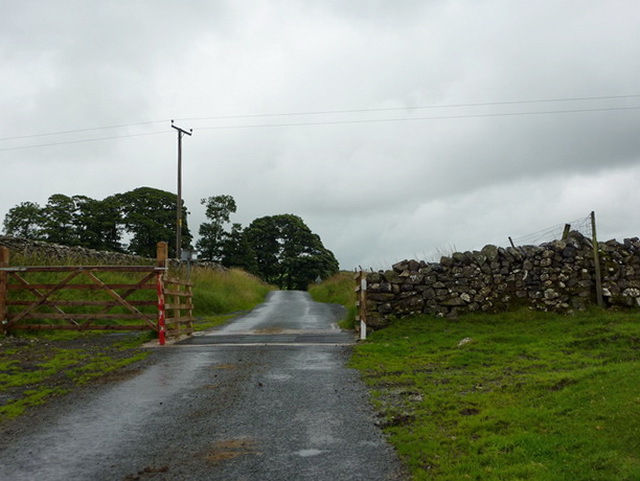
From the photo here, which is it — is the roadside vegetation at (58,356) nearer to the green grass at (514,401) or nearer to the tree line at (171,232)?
the green grass at (514,401)

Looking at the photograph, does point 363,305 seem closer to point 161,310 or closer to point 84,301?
point 161,310

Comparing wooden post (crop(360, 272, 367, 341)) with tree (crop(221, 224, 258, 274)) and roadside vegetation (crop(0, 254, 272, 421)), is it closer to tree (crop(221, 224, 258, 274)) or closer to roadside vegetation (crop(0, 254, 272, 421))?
roadside vegetation (crop(0, 254, 272, 421))

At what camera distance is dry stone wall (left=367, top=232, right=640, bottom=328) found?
1452 cm

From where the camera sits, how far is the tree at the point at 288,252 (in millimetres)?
63719

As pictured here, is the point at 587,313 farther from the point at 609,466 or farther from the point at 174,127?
the point at 174,127

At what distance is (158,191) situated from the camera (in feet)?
184

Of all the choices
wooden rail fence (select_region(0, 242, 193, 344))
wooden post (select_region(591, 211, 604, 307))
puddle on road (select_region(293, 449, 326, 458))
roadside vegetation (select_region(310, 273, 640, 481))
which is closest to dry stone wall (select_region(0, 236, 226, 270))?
wooden rail fence (select_region(0, 242, 193, 344))

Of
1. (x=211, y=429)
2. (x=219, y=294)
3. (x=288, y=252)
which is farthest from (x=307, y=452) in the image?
(x=288, y=252)

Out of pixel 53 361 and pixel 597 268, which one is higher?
pixel 597 268

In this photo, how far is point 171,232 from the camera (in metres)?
53.0

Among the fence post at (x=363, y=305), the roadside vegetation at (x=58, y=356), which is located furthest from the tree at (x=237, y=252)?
the fence post at (x=363, y=305)

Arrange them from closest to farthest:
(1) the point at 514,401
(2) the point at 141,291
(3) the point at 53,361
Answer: (1) the point at 514,401 → (3) the point at 53,361 → (2) the point at 141,291

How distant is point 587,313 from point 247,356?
8896 millimetres

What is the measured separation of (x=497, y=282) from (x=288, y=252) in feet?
171
